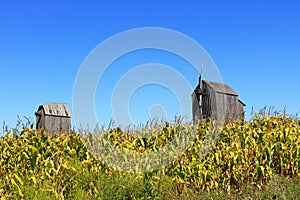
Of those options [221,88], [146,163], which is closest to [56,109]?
[146,163]

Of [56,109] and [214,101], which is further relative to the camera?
[214,101]

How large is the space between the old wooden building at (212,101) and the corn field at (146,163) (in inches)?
58.9

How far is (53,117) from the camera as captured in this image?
8.47 meters

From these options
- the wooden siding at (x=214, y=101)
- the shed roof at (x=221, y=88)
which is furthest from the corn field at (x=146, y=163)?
the shed roof at (x=221, y=88)

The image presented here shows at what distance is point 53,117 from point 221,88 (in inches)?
134

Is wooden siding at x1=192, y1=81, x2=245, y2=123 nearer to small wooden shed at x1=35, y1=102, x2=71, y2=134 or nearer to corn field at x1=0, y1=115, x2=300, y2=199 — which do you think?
corn field at x1=0, y1=115, x2=300, y2=199

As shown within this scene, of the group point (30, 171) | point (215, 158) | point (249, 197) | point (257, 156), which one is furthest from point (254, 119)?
point (30, 171)

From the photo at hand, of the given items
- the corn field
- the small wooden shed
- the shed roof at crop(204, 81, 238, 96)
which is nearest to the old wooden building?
the shed roof at crop(204, 81, 238, 96)

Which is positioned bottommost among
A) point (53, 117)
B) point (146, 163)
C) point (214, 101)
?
point (146, 163)

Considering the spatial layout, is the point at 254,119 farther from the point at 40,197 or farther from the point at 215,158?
the point at 40,197

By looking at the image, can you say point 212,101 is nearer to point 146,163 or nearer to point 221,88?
point 221,88

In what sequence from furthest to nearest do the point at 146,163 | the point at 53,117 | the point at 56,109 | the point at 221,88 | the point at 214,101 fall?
the point at 221,88 → the point at 214,101 → the point at 56,109 → the point at 53,117 → the point at 146,163

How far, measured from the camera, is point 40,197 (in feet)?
16.0

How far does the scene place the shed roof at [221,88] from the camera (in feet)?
29.3
